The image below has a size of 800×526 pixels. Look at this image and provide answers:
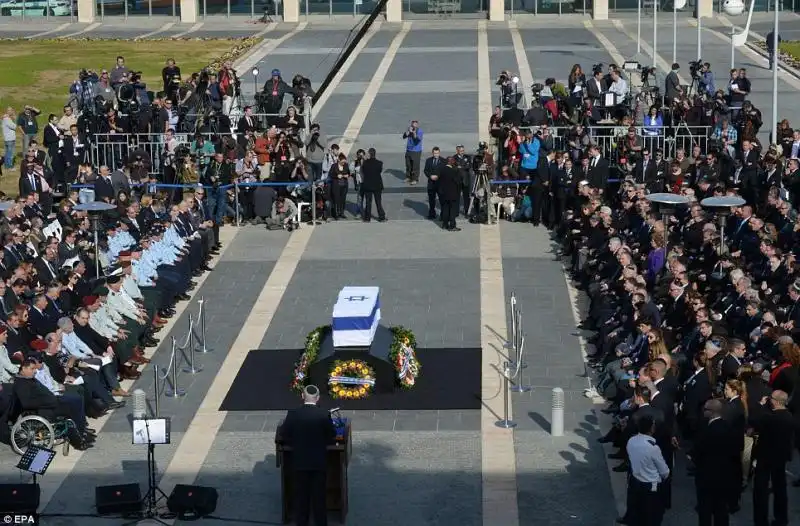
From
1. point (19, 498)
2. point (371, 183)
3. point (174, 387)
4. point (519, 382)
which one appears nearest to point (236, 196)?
point (371, 183)

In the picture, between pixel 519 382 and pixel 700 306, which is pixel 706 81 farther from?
pixel 700 306

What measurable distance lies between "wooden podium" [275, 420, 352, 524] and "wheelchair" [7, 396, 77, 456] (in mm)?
3241

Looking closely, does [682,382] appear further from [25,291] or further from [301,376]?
[25,291]

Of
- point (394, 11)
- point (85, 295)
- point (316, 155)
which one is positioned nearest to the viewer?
point (85, 295)

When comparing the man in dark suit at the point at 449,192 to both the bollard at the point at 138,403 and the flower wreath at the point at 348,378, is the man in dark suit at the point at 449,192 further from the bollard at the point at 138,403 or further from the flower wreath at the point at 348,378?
the bollard at the point at 138,403

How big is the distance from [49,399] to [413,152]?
18093mm

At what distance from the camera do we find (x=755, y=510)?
17.0 meters

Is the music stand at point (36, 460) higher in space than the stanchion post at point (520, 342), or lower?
higher

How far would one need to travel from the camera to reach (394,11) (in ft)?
234

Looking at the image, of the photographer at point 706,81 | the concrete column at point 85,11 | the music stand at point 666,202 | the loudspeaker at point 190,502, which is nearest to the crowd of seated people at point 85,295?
the loudspeaker at point 190,502

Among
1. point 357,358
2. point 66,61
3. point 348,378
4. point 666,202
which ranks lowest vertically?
point 348,378

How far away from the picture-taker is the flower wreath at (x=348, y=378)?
21.7 metres

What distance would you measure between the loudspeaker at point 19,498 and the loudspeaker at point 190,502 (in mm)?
1478

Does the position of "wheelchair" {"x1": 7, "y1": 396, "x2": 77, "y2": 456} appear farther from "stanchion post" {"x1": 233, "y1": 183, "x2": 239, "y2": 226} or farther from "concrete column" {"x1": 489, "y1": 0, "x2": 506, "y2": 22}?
"concrete column" {"x1": 489, "y1": 0, "x2": 506, "y2": 22}
